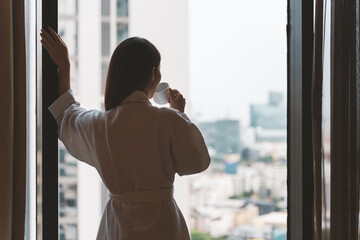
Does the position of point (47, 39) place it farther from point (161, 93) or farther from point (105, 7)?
point (161, 93)

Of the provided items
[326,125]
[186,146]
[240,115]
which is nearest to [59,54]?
[186,146]

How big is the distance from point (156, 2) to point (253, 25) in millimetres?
407

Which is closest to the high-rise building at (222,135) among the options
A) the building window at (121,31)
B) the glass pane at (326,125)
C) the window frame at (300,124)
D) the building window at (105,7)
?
the window frame at (300,124)

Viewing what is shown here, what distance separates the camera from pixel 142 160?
1345mm

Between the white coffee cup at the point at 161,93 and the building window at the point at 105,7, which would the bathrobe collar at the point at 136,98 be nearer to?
the white coffee cup at the point at 161,93

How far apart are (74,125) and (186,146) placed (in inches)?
15.2

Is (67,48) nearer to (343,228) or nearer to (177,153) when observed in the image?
(177,153)

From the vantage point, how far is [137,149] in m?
Result: 1.35

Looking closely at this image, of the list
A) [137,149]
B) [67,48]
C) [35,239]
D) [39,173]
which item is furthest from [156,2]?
[35,239]

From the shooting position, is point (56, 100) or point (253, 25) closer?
point (56, 100)

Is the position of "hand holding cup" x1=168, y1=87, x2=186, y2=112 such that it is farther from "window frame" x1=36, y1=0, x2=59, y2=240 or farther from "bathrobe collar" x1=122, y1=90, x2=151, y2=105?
"window frame" x1=36, y1=0, x2=59, y2=240
